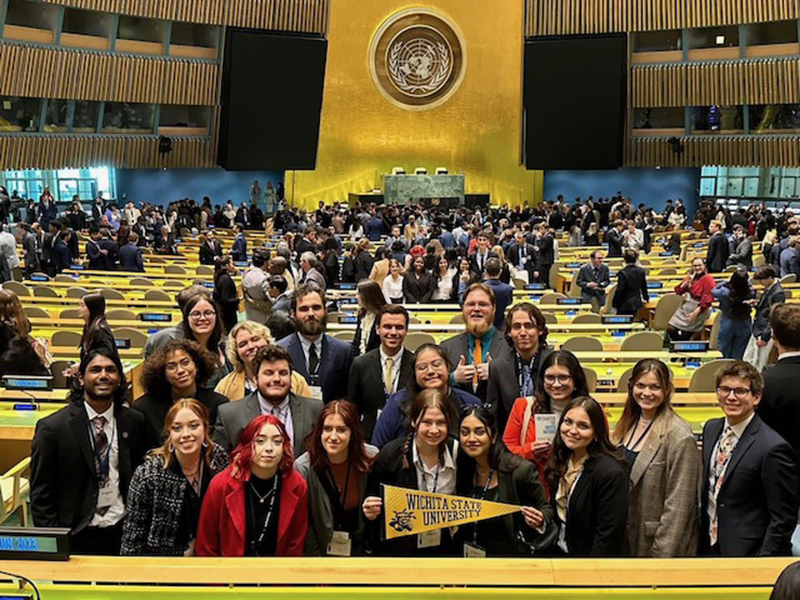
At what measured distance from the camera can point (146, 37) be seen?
2523 centimetres

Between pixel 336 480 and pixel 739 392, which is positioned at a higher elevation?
pixel 739 392

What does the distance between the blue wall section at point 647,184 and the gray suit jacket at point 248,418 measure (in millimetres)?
26075

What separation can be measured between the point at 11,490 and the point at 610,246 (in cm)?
1417

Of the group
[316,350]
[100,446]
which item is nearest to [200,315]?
[316,350]

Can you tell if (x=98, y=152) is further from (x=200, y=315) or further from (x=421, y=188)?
(x=200, y=315)

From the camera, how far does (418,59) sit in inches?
1177

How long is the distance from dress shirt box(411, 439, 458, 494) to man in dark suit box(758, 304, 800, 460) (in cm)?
194

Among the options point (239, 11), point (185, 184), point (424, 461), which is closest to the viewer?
point (424, 461)

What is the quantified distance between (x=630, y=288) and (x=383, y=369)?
675 centimetres

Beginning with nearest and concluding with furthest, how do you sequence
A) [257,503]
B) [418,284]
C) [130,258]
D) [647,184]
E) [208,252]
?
[257,503]
[418,284]
[130,258]
[208,252]
[647,184]

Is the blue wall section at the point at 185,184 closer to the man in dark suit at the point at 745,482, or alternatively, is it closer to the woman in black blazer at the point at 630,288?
the woman in black blazer at the point at 630,288

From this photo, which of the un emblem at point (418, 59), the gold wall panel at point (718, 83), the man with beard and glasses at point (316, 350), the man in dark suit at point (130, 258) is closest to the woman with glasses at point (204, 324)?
the man with beard and glasses at point (316, 350)

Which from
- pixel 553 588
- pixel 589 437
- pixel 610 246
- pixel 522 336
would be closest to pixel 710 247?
pixel 610 246

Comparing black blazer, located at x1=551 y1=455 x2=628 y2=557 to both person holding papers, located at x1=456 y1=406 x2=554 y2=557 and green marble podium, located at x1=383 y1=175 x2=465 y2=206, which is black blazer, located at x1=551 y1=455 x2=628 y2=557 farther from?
green marble podium, located at x1=383 y1=175 x2=465 y2=206
